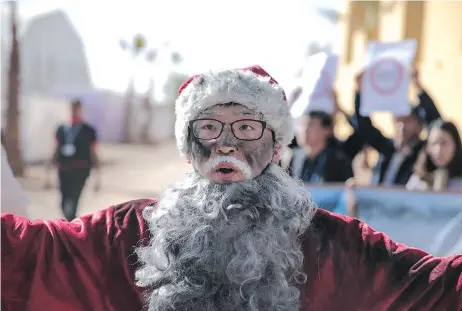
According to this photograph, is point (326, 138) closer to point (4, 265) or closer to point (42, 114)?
point (4, 265)

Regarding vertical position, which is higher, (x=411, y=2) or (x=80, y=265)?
(x=411, y=2)

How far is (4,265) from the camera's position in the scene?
2047 mm

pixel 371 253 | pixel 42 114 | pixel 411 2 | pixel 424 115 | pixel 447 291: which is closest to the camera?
pixel 447 291

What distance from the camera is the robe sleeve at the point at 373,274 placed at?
200 centimetres

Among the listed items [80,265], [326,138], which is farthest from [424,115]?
[80,265]

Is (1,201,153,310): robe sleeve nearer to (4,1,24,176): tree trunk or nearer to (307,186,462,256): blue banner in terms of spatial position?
(307,186,462,256): blue banner

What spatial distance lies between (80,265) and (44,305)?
0.18 m

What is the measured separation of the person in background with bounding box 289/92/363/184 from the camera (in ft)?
15.4

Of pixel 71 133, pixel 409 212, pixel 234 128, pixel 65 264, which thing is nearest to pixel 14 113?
pixel 71 133

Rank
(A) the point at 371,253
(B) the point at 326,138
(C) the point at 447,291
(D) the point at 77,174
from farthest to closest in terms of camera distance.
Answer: (D) the point at 77,174
(B) the point at 326,138
(A) the point at 371,253
(C) the point at 447,291

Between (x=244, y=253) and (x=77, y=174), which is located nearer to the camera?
(x=244, y=253)

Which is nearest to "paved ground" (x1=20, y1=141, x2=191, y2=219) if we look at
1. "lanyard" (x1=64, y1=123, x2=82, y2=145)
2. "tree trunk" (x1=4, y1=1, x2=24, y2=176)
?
"tree trunk" (x1=4, y1=1, x2=24, y2=176)

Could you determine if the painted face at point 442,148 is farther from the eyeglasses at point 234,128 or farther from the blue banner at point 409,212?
the eyeglasses at point 234,128

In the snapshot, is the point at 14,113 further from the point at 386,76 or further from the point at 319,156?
the point at 319,156
